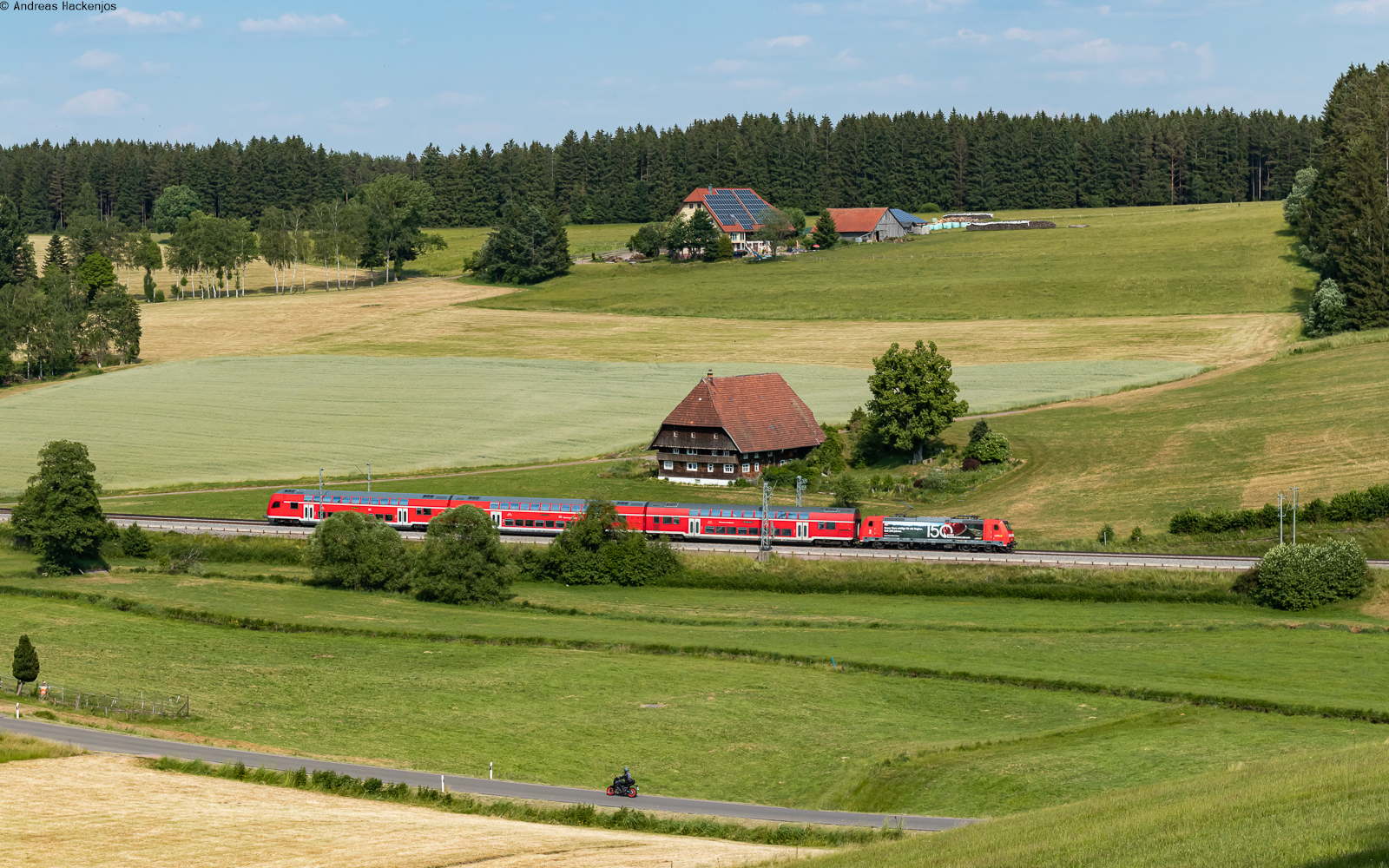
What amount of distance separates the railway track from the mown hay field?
14.4 m

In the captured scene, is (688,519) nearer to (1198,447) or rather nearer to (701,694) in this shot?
(701,694)

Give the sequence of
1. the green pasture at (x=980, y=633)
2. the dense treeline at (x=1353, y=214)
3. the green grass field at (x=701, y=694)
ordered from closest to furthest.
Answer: the green grass field at (x=701, y=694), the green pasture at (x=980, y=633), the dense treeline at (x=1353, y=214)

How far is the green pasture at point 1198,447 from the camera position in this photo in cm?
8275

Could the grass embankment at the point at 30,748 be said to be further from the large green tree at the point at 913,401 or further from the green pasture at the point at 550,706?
the large green tree at the point at 913,401

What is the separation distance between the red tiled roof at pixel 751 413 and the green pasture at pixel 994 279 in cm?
5392

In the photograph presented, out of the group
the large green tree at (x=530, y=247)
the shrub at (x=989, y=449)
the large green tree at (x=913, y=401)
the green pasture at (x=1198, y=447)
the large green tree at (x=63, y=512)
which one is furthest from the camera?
the large green tree at (x=530, y=247)

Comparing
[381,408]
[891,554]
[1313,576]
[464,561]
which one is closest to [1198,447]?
[1313,576]

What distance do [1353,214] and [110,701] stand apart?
120m

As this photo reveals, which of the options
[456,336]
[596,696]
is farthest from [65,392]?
[596,696]

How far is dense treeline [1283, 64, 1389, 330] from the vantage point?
122 meters

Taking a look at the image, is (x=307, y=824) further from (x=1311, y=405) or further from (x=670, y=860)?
(x=1311, y=405)

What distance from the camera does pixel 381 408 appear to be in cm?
12188

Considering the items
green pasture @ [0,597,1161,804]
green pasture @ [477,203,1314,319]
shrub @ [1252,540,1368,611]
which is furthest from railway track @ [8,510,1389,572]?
green pasture @ [477,203,1314,319]

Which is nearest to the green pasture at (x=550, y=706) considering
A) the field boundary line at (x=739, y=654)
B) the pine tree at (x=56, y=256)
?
the field boundary line at (x=739, y=654)
